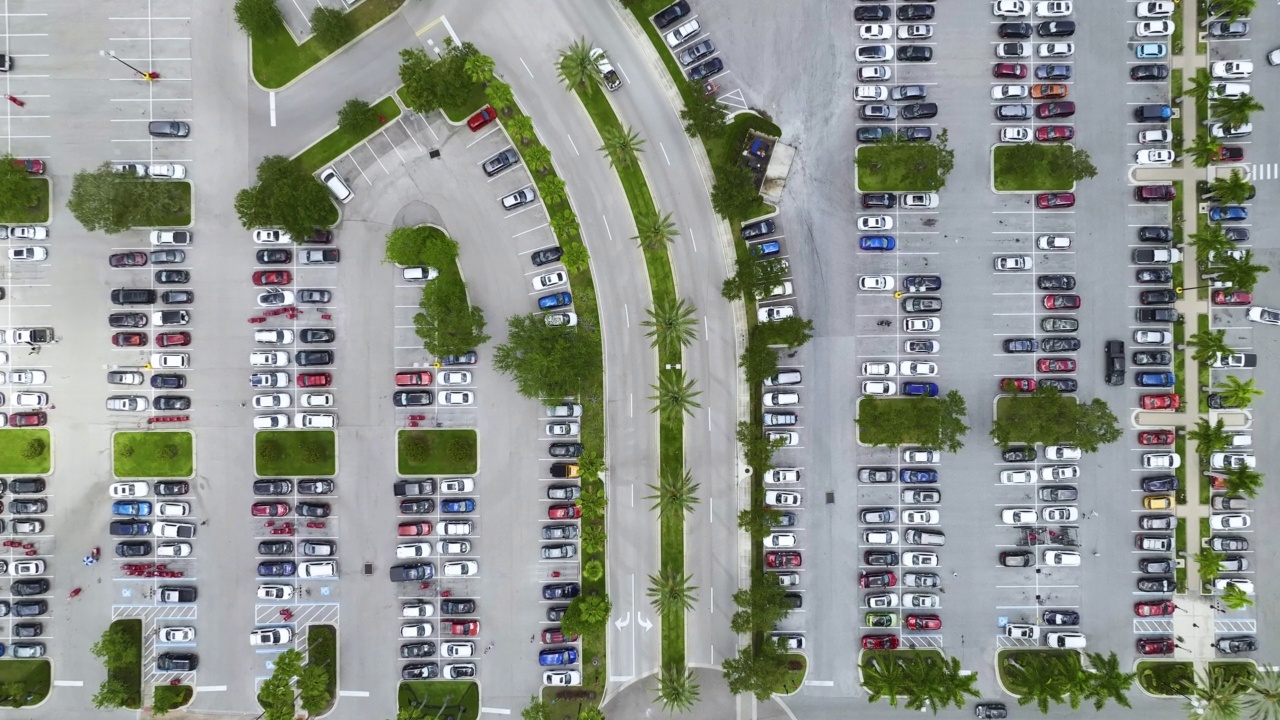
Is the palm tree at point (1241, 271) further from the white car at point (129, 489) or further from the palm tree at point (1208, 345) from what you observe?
the white car at point (129, 489)

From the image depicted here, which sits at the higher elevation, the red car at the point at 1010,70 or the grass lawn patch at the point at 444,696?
the red car at the point at 1010,70

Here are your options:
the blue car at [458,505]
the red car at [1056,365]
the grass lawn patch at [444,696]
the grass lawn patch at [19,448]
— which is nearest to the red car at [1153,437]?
the red car at [1056,365]

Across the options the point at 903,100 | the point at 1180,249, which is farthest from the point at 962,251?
the point at 1180,249

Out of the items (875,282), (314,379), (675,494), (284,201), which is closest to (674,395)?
(675,494)

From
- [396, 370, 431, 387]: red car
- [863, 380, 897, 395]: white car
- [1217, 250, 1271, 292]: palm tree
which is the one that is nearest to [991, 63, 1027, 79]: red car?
[1217, 250, 1271, 292]: palm tree

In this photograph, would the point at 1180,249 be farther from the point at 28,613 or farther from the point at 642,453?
Answer: the point at 28,613

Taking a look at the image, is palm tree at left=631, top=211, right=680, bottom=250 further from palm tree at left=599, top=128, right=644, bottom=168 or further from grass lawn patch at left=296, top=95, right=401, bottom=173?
grass lawn patch at left=296, top=95, right=401, bottom=173
